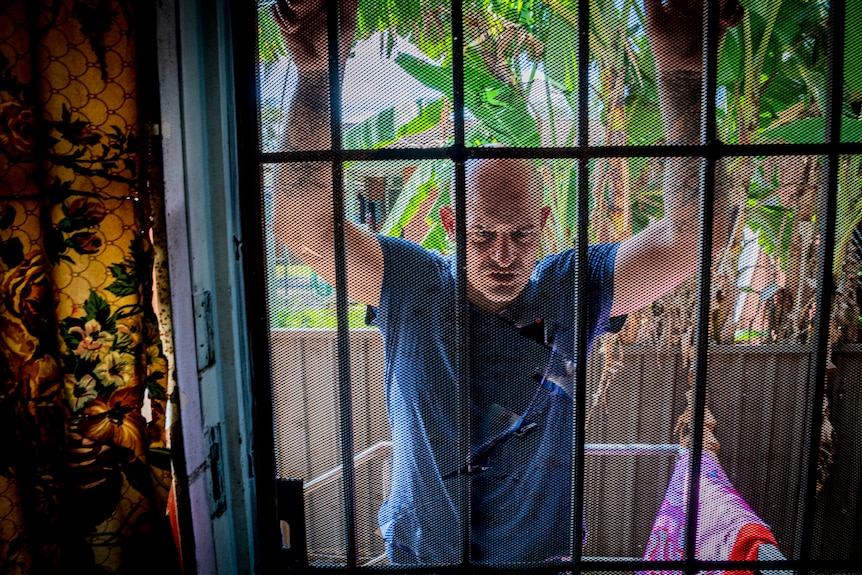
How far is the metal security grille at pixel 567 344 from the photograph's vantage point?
98 cm

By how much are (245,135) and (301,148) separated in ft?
0.43

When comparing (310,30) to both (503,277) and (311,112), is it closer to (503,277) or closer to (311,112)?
(311,112)

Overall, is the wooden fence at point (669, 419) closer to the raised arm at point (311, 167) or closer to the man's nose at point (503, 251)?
the raised arm at point (311, 167)

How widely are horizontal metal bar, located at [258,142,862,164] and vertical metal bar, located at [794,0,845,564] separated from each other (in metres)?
0.06

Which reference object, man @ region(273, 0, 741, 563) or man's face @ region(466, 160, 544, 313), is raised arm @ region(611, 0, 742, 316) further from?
man's face @ region(466, 160, 544, 313)

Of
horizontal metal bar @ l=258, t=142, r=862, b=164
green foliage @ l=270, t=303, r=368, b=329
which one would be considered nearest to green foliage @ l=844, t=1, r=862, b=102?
horizontal metal bar @ l=258, t=142, r=862, b=164

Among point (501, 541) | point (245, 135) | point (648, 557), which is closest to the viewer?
point (245, 135)

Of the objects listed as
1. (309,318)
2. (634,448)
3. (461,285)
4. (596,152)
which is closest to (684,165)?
(596,152)

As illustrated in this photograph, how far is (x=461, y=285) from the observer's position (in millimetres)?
1036

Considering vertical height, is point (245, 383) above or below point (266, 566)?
above

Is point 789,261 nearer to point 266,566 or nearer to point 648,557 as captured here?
point 648,557

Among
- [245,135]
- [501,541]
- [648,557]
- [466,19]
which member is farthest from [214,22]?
[648,557]

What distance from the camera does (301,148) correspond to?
990 millimetres

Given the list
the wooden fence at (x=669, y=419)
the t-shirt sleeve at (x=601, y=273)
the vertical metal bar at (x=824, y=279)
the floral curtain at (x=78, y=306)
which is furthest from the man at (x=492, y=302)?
the floral curtain at (x=78, y=306)
